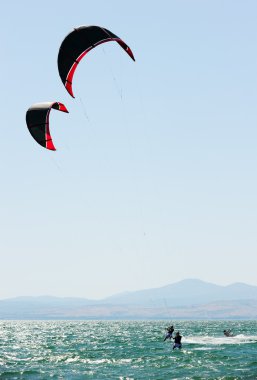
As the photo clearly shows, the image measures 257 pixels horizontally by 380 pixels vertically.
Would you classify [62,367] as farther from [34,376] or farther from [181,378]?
[181,378]

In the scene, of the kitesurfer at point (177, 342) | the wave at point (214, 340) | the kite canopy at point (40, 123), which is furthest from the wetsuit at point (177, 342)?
the kite canopy at point (40, 123)

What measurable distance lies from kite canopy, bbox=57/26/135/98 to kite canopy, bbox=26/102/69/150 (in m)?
2.36

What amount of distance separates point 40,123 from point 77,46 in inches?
201

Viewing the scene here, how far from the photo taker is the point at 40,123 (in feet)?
92.5

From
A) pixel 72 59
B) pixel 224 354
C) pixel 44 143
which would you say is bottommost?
pixel 224 354

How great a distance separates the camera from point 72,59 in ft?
84.3

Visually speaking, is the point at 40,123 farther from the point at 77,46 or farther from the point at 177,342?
the point at 177,342

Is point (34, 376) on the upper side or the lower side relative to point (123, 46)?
lower

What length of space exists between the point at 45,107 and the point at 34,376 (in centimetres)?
1436

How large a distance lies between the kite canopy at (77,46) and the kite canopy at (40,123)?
2.36 m

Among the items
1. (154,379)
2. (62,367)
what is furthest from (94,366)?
(154,379)

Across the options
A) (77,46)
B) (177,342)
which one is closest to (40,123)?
(77,46)

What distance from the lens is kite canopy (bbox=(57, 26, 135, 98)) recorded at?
2470 centimetres

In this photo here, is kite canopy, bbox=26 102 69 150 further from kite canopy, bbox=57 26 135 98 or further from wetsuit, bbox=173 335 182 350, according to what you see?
wetsuit, bbox=173 335 182 350
